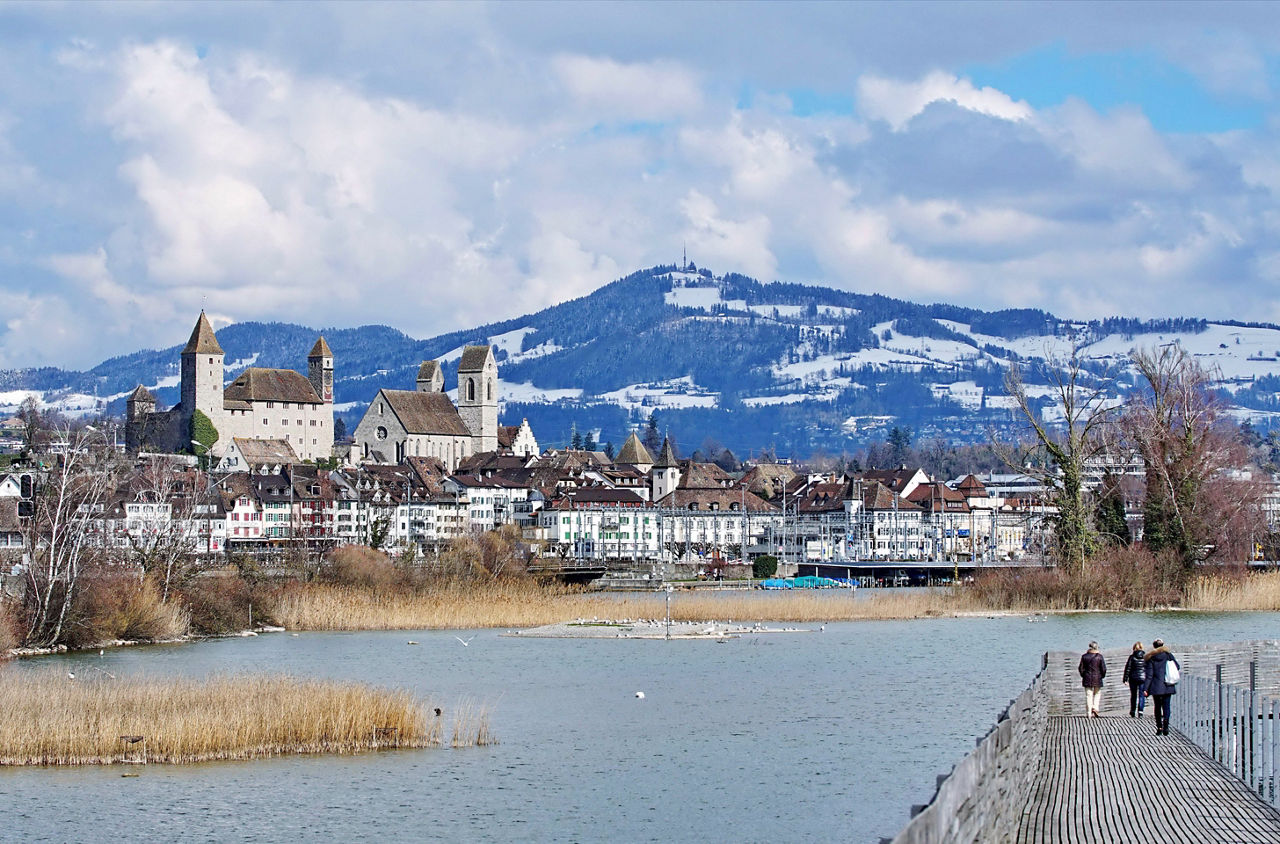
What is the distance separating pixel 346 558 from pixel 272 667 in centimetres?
3039

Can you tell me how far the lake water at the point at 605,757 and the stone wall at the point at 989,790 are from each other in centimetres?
540

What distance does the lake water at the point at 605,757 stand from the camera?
28391 mm

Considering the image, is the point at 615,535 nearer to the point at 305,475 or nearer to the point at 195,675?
the point at 305,475

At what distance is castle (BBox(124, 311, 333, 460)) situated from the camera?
189875 mm

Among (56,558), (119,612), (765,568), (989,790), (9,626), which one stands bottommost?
(765,568)

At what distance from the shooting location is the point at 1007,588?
7806 centimetres

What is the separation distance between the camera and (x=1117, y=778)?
23953 mm

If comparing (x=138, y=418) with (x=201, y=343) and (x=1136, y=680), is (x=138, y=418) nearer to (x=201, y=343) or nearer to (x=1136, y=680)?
(x=201, y=343)

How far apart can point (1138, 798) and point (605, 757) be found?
1570 cm

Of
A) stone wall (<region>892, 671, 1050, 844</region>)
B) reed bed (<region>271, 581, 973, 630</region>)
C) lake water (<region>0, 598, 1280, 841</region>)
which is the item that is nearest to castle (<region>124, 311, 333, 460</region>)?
reed bed (<region>271, 581, 973, 630</region>)

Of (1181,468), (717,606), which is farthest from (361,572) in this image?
(1181,468)

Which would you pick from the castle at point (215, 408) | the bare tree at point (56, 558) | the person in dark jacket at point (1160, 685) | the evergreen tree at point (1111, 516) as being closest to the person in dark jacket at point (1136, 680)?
the person in dark jacket at point (1160, 685)

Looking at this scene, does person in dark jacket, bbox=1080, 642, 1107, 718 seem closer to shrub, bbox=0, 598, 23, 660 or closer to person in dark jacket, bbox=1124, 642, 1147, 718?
person in dark jacket, bbox=1124, 642, 1147, 718

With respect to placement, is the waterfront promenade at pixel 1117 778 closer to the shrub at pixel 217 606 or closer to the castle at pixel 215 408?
the shrub at pixel 217 606
